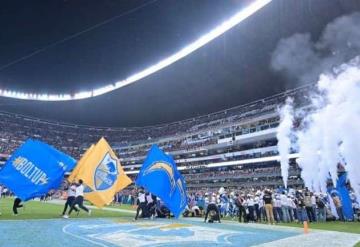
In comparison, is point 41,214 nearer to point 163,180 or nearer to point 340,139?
point 163,180

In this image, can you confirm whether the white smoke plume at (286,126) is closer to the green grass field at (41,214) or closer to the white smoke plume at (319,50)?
the white smoke plume at (319,50)

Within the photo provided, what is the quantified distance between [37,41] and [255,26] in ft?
67.8

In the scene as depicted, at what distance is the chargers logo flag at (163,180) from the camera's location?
53.8ft

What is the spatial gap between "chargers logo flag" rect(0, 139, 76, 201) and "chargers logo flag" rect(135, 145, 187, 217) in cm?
326

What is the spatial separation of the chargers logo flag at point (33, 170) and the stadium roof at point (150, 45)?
12214 millimetres

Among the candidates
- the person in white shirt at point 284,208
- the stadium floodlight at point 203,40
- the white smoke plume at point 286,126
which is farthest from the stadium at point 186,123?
the white smoke plume at point 286,126

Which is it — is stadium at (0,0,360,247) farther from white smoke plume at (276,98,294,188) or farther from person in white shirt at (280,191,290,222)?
white smoke plume at (276,98,294,188)

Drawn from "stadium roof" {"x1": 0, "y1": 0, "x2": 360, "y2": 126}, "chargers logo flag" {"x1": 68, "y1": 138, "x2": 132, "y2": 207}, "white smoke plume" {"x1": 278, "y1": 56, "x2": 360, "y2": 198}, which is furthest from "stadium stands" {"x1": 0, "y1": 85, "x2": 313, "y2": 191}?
"chargers logo flag" {"x1": 68, "y1": 138, "x2": 132, "y2": 207}

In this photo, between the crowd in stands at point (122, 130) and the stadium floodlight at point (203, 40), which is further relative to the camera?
the crowd in stands at point (122, 130)

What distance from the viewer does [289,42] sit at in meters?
39.3

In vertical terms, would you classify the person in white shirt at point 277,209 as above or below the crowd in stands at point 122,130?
below

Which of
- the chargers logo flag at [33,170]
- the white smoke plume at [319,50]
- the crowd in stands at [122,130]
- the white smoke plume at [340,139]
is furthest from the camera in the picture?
the crowd in stands at [122,130]

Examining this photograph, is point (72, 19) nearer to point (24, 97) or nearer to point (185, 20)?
point (185, 20)

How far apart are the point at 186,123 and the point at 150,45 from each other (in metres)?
49.2
